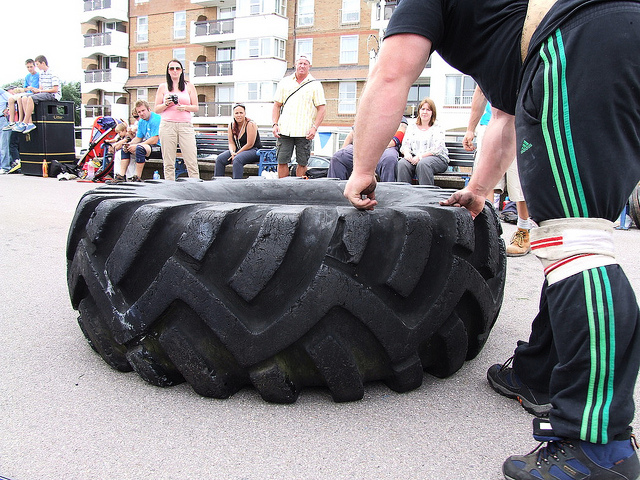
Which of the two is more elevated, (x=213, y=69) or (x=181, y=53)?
(x=181, y=53)

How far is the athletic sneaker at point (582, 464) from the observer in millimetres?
1303

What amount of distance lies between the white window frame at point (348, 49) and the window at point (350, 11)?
1163mm

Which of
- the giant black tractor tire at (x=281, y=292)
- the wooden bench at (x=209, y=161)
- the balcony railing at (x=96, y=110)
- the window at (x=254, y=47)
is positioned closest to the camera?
the giant black tractor tire at (x=281, y=292)

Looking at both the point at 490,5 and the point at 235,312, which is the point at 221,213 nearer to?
the point at 235,312

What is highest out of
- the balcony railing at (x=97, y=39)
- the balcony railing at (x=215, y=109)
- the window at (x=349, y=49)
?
the balcony railing at (x=97, y=39)

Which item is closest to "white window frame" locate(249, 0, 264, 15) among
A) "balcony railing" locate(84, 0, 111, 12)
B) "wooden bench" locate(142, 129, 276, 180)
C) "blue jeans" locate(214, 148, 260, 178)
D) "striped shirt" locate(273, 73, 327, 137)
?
"balcony railing" locate(84, 0, 111, 12)

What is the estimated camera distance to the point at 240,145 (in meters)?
9.35

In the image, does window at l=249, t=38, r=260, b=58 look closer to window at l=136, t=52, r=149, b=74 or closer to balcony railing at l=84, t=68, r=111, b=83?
window at l=136, t=52, r=149, b=74

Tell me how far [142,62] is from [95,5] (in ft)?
22.5

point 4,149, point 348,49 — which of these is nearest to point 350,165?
point 4,149

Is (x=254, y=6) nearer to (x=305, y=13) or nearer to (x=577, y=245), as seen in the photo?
(x=305, y=13)

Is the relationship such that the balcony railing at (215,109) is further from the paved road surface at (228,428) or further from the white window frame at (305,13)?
the paved road surface at (228,428)

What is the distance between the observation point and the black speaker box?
1266 centimetres

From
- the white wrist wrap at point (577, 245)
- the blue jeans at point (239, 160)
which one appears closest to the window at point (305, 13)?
the blue jeans at point (239, 160)
